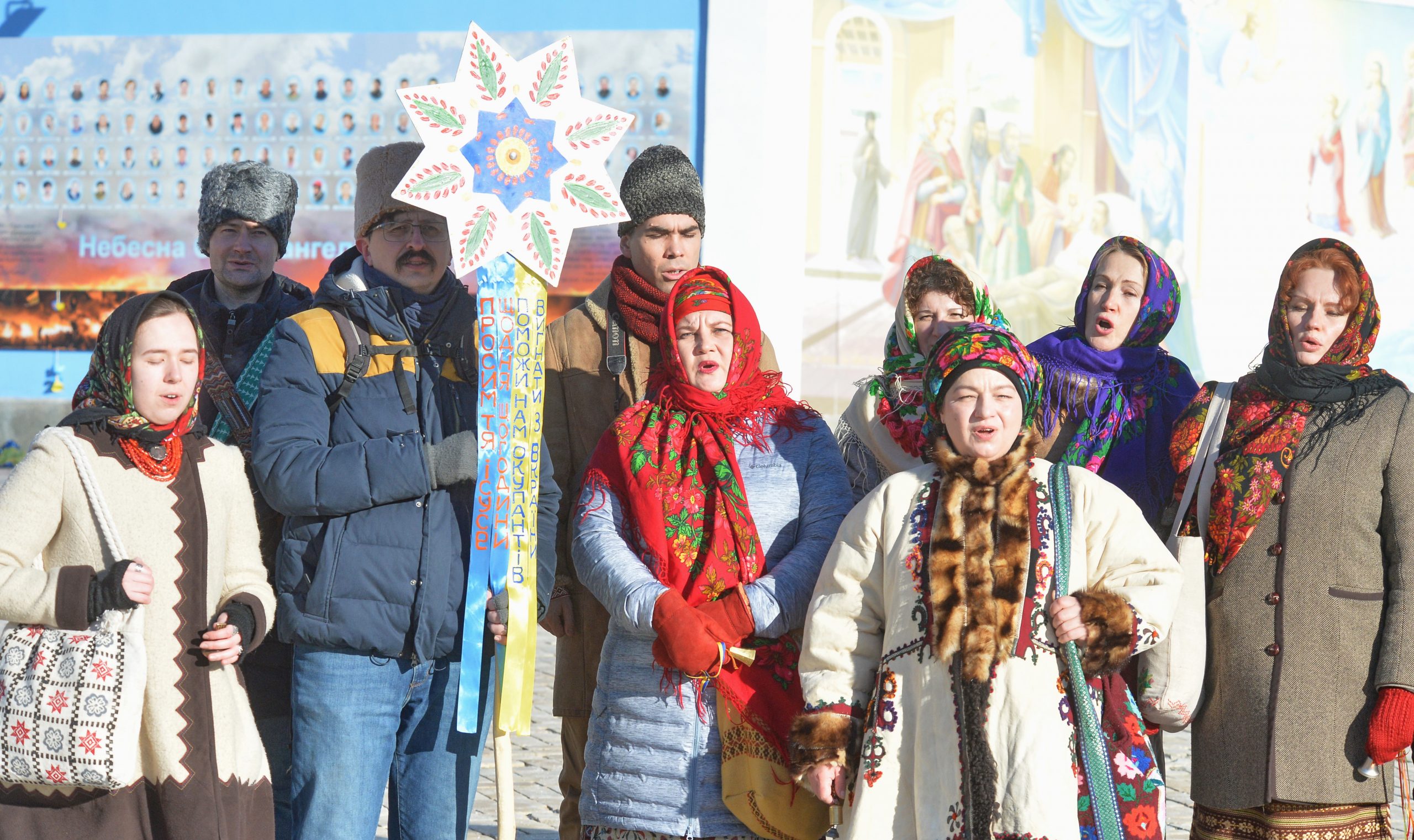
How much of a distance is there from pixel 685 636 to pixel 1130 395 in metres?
1.58

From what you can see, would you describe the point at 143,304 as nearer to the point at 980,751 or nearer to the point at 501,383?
the point at 501,383

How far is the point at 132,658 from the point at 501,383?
1082 millimetres

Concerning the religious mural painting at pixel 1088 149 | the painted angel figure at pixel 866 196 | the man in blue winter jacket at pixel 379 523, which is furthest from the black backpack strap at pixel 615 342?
the painted angel figure at pixel 866 196

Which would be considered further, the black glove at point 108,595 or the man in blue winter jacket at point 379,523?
the man in blue winter jacket at point 379,523

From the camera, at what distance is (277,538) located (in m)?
3.52

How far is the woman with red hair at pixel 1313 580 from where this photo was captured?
3.38m

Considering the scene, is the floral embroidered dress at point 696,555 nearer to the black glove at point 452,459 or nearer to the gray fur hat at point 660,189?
the black glove at point 452,459

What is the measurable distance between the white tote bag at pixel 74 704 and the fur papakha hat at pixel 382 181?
1188mm

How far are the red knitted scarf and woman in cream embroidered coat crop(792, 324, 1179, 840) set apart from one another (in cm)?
105

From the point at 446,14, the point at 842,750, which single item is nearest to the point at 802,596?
the point at 842,750

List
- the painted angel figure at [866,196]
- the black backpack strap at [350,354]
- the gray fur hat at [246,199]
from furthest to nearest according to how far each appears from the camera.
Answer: the painted angel figure at [866,196] → the gray fur hat at [246,199] → the black backpack strap at [350,354]

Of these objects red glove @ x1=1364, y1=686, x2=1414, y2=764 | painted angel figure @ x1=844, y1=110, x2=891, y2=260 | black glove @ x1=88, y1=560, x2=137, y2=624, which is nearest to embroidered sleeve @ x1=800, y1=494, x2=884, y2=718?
red glove @ x1=1364, y1=686, x2=1414, y2=764

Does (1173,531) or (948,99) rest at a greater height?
(948,99)

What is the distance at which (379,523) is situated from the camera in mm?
3285
